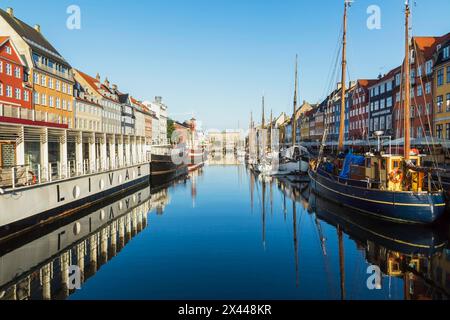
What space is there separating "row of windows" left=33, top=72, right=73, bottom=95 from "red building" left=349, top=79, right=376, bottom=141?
183 feet

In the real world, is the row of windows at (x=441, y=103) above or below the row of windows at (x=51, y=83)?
below

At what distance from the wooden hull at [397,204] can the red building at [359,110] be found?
48.0m

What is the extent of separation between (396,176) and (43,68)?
52.8 m

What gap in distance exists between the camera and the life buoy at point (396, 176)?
906 inches

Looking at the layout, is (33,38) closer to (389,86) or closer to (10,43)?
(10,43)

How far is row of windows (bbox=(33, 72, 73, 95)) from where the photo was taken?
53000 mm

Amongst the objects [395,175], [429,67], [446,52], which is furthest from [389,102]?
[395,175]

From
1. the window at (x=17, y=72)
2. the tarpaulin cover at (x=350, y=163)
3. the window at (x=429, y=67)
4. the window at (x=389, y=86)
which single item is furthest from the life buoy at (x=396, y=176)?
the window at (x=17, y=72)

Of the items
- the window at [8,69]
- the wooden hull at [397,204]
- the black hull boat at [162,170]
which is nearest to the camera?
the wooden hull at [397,204]

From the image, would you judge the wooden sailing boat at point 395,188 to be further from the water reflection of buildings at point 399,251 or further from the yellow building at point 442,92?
the yellow building at point 442,92

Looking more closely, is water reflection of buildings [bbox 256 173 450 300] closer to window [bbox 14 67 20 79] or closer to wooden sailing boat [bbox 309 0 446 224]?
wooden sailing boat [bbox 309 0 446 224]

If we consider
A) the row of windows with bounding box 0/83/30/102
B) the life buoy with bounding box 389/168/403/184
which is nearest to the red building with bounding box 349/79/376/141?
the life buoy with bounding box 389/168/403/184
